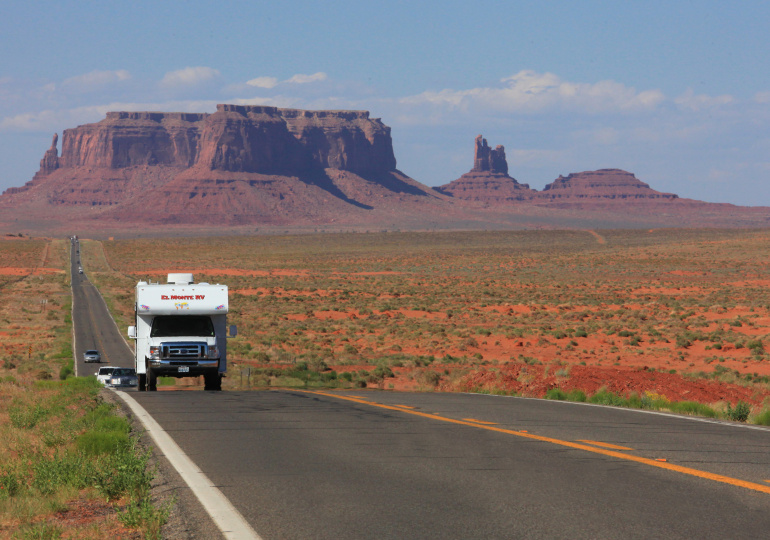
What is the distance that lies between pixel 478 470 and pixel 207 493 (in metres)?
2.63

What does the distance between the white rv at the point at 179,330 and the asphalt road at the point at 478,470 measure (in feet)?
19.9

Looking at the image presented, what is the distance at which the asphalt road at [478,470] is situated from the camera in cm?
640

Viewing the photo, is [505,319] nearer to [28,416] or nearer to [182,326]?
[182,326]

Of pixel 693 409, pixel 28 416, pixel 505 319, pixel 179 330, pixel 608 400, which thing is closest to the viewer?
pixel 28 416

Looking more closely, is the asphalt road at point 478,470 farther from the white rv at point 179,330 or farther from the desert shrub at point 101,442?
the white rv at point 179,330

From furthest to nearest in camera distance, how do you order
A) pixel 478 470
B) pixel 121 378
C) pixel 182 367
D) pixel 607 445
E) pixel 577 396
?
pixel 121 378, pixel 182 367, pixel 577 396, pixel 607 445, pixel 478 470

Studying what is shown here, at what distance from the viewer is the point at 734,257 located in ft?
344

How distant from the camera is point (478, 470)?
852cm

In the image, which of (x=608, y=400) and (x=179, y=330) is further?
(x=179, y=330)

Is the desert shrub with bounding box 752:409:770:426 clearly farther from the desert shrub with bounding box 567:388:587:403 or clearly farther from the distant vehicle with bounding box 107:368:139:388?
the distant vehicle with bounding box 107:368:139:388

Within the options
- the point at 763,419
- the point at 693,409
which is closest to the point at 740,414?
the point at 763,419

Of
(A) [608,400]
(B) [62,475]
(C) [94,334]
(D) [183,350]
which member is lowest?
(C) [94,334]

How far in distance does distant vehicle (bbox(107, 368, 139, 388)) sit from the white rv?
9.87 meters

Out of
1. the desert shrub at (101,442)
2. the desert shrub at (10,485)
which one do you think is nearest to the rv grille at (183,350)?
the desert shrub at (101,442)
